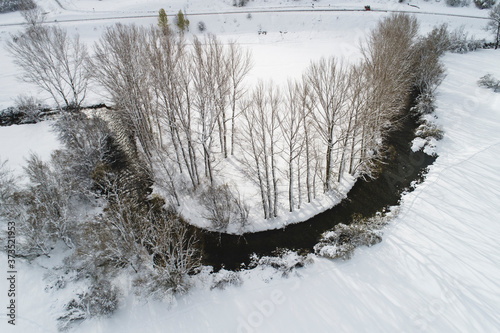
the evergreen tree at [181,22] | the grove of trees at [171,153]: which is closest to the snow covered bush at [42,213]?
the grove of trees at [171,153]

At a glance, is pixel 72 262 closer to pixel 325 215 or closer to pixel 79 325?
pixel 79 325

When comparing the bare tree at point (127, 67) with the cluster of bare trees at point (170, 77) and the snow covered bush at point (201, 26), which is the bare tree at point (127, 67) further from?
the snow covered bush at point (201, 26)

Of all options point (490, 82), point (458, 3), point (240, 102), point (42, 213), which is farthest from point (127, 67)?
point (458, 3)

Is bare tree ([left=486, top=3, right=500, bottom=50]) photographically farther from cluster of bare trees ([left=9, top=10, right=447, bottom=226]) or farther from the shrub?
the shrub

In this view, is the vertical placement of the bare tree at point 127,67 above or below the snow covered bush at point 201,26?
below

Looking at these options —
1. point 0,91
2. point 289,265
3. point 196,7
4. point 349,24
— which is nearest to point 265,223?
point 289,265
